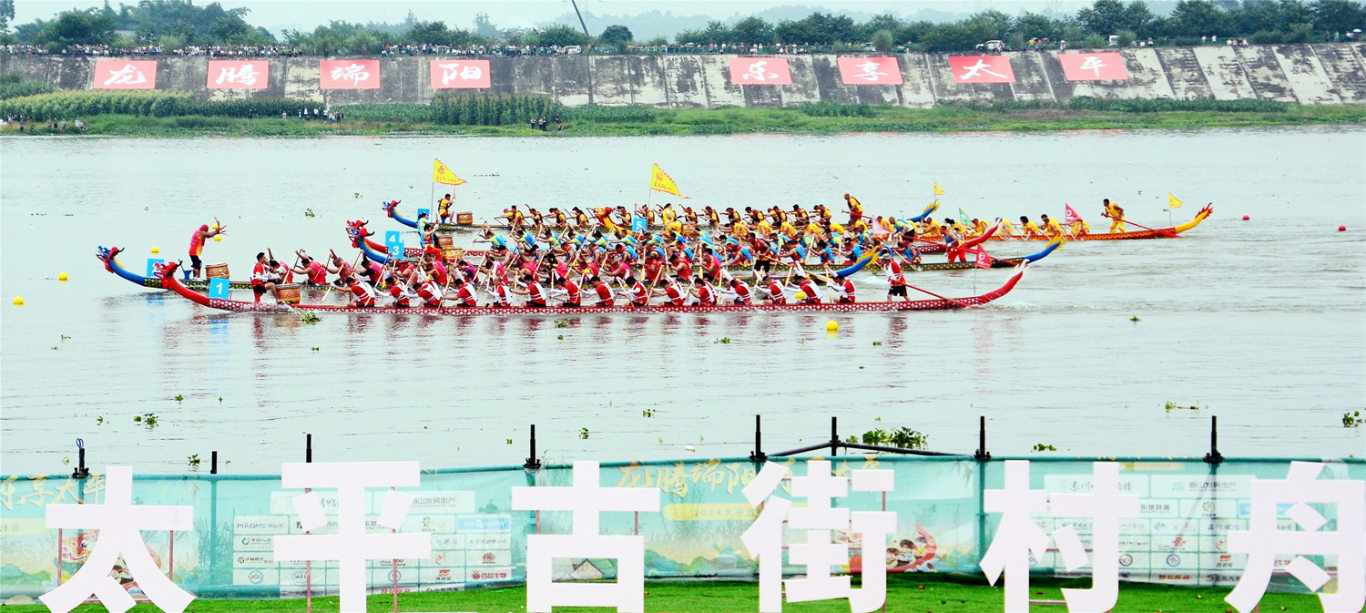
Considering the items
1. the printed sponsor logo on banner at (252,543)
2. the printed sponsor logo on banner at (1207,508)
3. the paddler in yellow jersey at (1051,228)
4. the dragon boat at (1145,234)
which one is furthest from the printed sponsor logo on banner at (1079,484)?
the dragon boat at (1145,234)

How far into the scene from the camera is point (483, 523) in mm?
9289

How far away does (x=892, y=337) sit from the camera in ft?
73.6

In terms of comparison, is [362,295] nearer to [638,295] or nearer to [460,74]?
[638,295]

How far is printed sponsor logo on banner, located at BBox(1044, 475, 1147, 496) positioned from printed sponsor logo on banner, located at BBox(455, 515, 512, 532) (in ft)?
11.9

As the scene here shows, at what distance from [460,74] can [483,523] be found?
84338 millimetres

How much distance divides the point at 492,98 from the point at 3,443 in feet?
231

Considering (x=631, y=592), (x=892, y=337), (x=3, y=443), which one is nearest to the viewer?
(x=631, y=592)

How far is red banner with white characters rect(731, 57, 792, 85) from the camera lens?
301ft

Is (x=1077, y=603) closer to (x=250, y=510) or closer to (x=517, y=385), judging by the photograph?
(x=250, y=510)

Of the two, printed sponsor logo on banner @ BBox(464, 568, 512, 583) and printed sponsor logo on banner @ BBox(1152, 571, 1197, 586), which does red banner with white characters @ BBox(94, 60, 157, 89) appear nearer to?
printed sponsor logo on banner @ BBox(464, 568, 512, 583)

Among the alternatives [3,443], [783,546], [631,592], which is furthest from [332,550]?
[3,443]

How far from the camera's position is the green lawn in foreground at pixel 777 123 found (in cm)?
8175

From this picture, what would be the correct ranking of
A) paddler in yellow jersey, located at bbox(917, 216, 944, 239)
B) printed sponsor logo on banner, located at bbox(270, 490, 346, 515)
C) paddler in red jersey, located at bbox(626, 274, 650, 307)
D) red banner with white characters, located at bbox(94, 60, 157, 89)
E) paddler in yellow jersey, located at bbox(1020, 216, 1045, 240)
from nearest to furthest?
printed sponsor logo on banner, located at bbox(270, 490, 346, 515) → paddler in red jersey, located at bbox(626, 274, 650, 307) → paddler in yellow jersey, located at bbox(917, 216, 944, 239) → paddler in yellow jersey, located at bbox(1020, 216, 1045, 240) → red banner with white characters, located at bbox(94, 60, 157, 89)

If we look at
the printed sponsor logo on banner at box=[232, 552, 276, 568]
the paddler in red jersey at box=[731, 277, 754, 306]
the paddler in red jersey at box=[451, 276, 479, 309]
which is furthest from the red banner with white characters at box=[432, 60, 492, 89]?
the printed sponsor logo on banner at box=[232, 552, 276, 568]
